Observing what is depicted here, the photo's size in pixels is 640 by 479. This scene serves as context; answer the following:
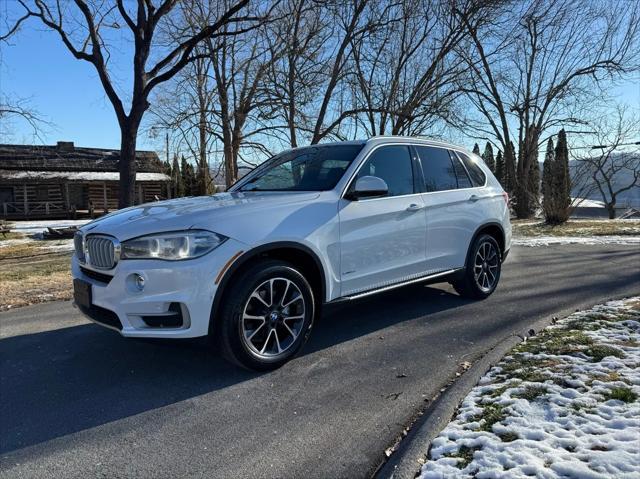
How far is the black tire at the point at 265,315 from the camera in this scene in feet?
11.3

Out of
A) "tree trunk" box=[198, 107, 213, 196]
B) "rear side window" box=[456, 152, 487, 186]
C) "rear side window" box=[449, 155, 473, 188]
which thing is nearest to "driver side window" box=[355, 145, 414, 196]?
"rear side window" box=[449, 155, 473, 188]

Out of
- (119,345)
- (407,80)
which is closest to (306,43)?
(407,80)

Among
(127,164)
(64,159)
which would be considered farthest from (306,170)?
(64,159)

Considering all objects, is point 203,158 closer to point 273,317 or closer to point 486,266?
point 486,266

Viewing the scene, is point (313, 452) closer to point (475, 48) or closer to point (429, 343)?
point (429, 343)

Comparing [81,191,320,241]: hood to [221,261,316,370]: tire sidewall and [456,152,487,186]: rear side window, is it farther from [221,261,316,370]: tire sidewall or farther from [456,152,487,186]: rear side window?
[456,152,487,186]: rear side window

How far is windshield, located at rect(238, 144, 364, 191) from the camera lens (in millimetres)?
4426

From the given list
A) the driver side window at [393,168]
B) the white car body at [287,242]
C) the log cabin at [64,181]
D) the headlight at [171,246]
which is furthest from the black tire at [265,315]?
the log cabin at [64,181]

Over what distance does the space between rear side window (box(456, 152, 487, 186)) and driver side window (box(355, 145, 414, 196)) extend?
3.93 feet

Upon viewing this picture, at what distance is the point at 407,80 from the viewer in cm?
2241

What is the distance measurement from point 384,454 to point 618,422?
1.31 meters

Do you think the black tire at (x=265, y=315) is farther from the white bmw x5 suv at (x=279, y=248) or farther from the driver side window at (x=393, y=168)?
the driver side window at (x=393, y=168)

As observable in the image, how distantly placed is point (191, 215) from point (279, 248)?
0.73 m

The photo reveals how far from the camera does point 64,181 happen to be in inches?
1211
